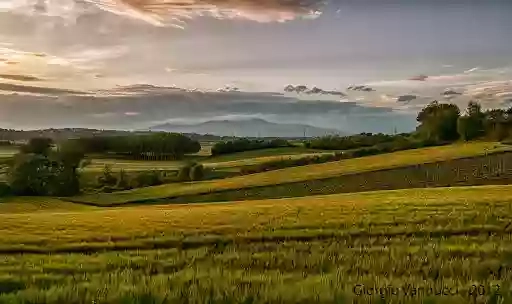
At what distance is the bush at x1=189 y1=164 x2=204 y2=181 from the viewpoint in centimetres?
8231

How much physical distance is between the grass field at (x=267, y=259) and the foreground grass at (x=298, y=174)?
39.5 metres

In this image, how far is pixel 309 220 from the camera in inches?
867

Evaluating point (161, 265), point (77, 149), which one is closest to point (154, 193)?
point (77, 149)

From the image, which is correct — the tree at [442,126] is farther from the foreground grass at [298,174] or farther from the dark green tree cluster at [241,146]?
the dark green tree cluster at [241,146]

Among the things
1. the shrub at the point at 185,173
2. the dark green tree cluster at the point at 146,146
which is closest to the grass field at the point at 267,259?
the shrub at the point at 185,173

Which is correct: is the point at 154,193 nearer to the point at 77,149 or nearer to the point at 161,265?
the point at 77,149

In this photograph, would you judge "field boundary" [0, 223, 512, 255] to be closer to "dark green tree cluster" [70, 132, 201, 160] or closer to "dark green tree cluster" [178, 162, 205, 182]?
"dark green tree cluster" [178, 162, 205, 182]

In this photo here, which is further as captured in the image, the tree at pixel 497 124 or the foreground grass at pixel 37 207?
the tree at pixel 497 124

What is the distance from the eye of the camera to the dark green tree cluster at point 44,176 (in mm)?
80750

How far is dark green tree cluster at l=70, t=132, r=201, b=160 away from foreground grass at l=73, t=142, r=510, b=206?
129ft

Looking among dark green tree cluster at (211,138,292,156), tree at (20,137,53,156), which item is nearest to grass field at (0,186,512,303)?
tree at (20,137,53,156)

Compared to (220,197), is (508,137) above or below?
above

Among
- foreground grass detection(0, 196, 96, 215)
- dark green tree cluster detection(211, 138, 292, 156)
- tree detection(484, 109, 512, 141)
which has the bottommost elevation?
foreground grass detection(0, 196, 96, 215)

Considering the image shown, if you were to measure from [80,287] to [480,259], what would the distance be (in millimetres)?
6851
